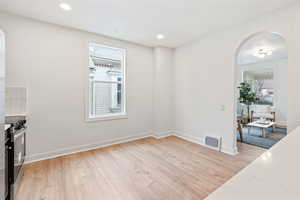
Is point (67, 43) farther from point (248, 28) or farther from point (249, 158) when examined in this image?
point (249, 158)

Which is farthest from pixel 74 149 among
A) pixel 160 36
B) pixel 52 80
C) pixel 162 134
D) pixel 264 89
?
pixel 264 89

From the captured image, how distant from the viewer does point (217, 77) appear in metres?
3.18

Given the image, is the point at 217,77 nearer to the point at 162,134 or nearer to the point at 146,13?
the point at 146,13

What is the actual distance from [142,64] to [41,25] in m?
2.34

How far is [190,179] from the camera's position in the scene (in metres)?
2.11

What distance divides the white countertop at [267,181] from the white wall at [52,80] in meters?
3.18

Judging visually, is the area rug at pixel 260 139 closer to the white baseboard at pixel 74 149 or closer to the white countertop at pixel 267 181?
the white baseboard at pixel 74 149

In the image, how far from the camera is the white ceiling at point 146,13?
219 cm

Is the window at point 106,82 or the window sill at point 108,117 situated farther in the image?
the window at point 106,82

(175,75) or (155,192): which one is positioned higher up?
(175,75)

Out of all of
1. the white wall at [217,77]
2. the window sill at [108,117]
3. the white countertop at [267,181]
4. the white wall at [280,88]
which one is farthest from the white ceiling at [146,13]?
the white wall at [280,88]

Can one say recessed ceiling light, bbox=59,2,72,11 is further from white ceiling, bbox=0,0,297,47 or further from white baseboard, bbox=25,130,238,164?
white baseboard, bbox=25,130,238,164

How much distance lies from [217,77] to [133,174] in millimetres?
2684

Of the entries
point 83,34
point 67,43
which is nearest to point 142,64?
point 83,34
